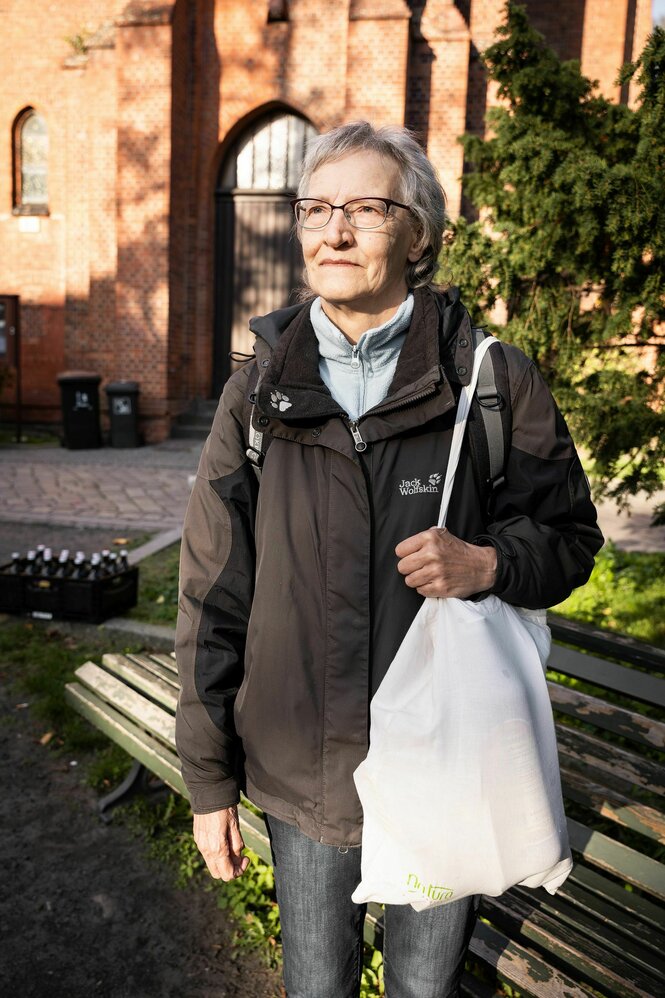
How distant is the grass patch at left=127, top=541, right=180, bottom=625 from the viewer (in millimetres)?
5340


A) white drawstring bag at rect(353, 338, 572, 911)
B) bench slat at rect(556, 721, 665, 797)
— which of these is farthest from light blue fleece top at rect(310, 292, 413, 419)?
Answer: bench slat at rect(556, 721, 665, 797)

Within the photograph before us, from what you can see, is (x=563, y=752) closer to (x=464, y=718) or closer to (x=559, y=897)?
(x=559, y=897)

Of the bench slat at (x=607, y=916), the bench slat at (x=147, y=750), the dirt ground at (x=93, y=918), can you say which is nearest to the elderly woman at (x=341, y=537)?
the bench slat at (x=607, y=916)

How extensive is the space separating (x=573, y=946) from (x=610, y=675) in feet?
3.15

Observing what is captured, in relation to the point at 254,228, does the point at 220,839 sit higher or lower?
lower

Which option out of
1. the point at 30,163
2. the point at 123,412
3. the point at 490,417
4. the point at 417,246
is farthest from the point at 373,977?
the point at 30,163

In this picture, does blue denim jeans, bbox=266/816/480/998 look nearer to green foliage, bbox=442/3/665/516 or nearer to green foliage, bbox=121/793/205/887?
green foliage, bbox=121/793/205/887

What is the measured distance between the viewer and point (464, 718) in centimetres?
138

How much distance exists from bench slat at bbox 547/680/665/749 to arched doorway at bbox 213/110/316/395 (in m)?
12.5

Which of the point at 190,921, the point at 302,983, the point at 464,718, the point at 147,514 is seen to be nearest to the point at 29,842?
the point at 190,921

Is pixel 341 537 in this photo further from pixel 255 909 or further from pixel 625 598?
pixel 625 598

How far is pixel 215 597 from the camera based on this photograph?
171 centimetres

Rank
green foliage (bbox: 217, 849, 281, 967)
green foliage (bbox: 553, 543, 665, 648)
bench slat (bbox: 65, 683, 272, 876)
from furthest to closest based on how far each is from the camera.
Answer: green foliage (bbox: 553, 543, 665, 648)
green foliage (bbox: 217, 849, 281, 967)
bench slat (bbox: 65, 683, 272, 876)

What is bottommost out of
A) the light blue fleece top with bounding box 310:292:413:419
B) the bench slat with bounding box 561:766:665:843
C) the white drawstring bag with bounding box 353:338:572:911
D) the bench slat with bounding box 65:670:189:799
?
the bench slat with bounding box 65:670:189:799
